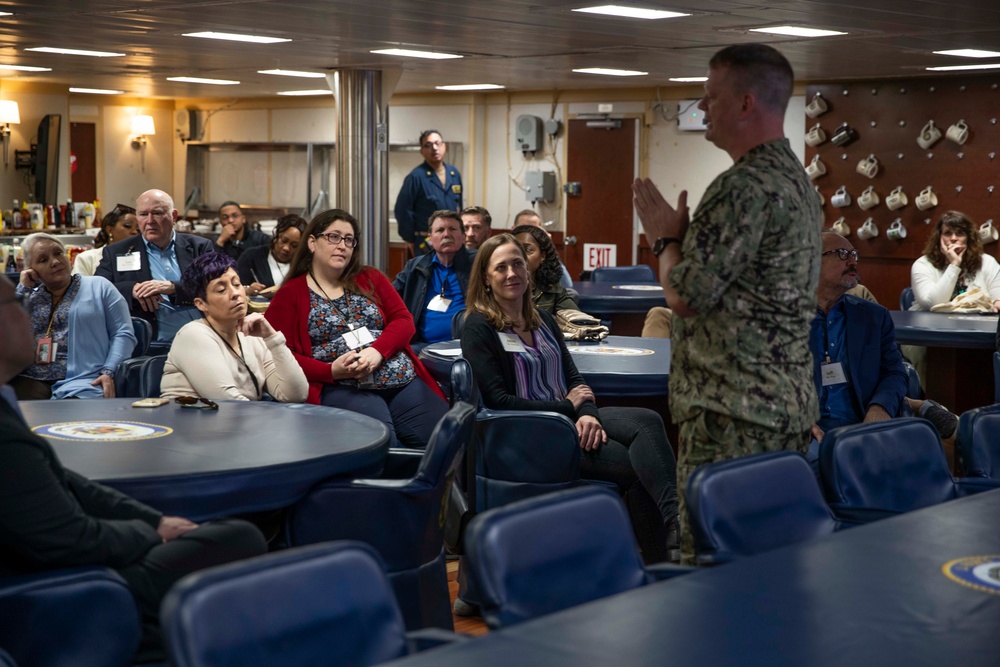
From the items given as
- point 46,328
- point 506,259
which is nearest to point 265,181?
point 46,328

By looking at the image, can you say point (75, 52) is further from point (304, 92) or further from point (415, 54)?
point (304, 92)

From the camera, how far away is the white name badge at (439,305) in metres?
6.61

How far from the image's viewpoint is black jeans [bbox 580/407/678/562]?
435 centimetres

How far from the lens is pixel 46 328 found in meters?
5.47

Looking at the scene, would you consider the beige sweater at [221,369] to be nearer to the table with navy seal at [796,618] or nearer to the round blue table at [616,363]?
the round blue table at [616,363]

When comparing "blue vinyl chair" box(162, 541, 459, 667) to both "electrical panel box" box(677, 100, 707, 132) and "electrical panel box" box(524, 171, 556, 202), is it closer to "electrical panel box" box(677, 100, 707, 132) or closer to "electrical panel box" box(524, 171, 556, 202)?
"electrical panel box" box(677, 100, 707, 132)

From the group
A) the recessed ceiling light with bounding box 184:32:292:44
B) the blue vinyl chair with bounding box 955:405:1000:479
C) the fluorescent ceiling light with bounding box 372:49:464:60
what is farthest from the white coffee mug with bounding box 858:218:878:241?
the blue vinyl chair with bounding box 955:405:1000:479

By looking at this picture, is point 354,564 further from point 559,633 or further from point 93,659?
point 93,659

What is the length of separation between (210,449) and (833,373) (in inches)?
94.4

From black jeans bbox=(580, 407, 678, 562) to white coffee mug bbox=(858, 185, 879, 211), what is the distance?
25.7 ft

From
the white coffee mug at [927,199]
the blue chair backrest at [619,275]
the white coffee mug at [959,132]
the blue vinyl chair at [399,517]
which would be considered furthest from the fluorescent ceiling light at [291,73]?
the blue vinyl chair at [399,517]

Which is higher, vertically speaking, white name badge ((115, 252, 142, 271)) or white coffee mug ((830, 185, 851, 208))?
white coffee mug ((830, 185, 851, 208))

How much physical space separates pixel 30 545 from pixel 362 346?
2.56m

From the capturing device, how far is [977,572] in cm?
211
